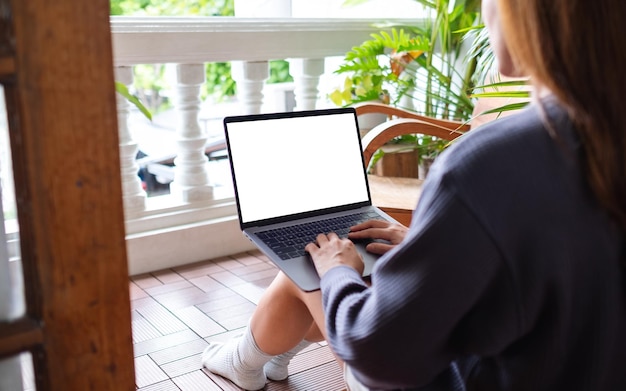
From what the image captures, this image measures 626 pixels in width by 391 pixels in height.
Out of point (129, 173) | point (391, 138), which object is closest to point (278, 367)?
point (391, 138)

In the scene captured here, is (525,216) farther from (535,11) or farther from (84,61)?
(84,61)

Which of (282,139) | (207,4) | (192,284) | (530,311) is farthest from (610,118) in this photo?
(207,4)

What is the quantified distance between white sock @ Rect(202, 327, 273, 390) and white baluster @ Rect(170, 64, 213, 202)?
914 millimetres

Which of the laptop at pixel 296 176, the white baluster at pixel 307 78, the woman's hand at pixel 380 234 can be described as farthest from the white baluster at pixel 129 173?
the woman's hand at pixel 380 234

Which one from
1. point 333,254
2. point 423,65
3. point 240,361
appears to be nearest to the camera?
point 333,254

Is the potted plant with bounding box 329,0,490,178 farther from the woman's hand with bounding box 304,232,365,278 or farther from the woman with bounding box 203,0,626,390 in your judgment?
the woman with bounding box 203,0,626,390

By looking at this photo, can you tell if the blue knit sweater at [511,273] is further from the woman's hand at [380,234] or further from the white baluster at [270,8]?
the white baluster at [270,8]

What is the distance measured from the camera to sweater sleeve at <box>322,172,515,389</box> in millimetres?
687

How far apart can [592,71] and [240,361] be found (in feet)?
3.73

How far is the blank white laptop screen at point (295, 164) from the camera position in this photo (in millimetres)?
1410

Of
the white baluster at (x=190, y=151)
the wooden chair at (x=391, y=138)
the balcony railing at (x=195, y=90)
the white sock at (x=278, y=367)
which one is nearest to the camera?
the white sock at (x=278, y=367)

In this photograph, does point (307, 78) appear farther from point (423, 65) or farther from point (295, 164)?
point (295, 164)

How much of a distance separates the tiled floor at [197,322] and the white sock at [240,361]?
3 cm

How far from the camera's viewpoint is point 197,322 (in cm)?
204
